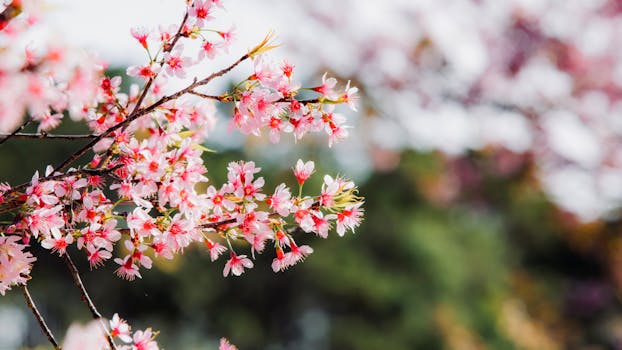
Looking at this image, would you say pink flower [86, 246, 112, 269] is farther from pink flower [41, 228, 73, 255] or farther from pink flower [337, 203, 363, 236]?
pink flower [337, 203, 363, 236]

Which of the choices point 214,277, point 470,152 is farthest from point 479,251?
point 214,277

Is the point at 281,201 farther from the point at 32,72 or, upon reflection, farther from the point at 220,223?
the point at 32,72

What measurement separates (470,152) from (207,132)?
844 centimetres

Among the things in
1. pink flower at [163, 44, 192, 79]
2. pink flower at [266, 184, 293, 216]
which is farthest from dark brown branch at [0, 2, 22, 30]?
pink flower at [266, 184, 293, 216]

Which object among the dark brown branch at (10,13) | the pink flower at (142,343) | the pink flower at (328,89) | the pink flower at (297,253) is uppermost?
the pink flower at (328,89)

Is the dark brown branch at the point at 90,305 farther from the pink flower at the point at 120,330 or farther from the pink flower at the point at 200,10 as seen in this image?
the pink flower at the point at 200,10

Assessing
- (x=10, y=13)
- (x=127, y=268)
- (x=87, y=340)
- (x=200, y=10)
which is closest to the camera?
(x=10, y=13)

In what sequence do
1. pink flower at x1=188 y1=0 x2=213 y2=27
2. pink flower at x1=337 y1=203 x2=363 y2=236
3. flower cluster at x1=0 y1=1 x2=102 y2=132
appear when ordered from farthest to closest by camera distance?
pink flower at x1=337 y1=203 x2=363 y2=236
pink flower at x1=188 y1=0 x2=213 y2=27
flower cluster at x1=0 y1=1 x2=102 y2=132

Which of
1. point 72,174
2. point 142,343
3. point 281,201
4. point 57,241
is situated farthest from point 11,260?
point 281,201

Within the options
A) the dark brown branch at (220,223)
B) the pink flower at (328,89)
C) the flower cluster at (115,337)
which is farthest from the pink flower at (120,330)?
the pink flower at (328,89)

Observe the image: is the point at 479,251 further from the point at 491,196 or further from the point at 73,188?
the point at 73,188

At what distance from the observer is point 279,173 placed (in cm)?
1101

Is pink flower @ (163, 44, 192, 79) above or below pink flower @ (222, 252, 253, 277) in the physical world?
above

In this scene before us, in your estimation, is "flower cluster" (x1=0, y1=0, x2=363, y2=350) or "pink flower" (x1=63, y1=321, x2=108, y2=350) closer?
"flower cluster" (x1=0, y1=0, x2=363, y2=350)
